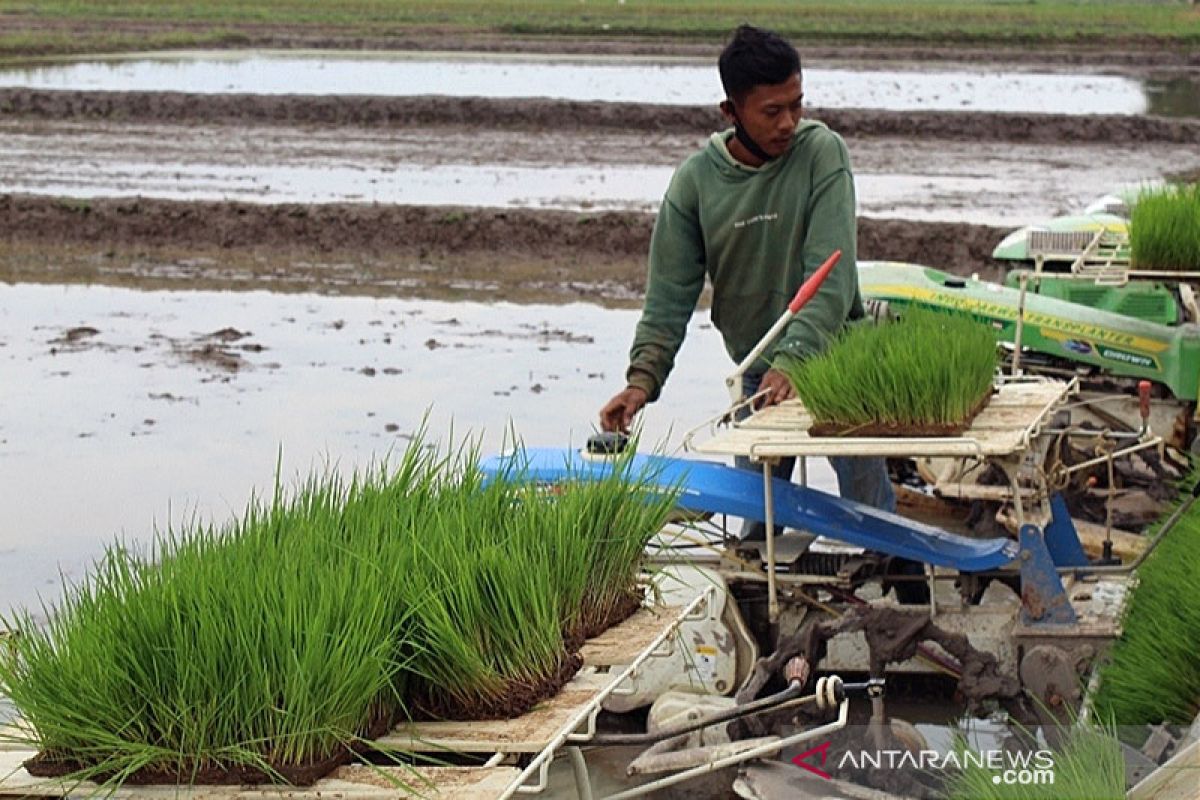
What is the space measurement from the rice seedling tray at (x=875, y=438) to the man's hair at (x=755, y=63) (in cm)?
79

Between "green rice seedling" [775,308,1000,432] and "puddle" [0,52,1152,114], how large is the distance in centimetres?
1921

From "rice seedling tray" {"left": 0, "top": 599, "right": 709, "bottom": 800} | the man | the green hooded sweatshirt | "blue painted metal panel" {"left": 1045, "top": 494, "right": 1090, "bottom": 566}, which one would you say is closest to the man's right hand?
the man

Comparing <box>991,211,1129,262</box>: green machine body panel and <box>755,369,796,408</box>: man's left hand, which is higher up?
<box>755,369,796,408</box>: man's left hand

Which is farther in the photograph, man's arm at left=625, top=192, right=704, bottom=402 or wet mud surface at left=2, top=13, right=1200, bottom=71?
wet mud surface at left=2, top=13, right=1200, bottom=71

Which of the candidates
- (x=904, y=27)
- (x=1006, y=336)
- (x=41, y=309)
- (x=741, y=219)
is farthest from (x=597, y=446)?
(x=904, y=27)

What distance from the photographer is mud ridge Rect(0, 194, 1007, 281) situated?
14070 millimetres

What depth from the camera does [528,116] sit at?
2273cm

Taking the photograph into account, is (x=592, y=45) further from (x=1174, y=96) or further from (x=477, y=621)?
(x=477, y=621)

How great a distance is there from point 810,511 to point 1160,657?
1073 millimetres

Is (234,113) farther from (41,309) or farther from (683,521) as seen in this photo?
(683,521)

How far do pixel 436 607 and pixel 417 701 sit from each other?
14cm

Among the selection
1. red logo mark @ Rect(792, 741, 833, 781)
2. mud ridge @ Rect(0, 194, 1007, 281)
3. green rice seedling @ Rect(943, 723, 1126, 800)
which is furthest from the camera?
mud ridge @ Rect(0, 194, 1007, 281)

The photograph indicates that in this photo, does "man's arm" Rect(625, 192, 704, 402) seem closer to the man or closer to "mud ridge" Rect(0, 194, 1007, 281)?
the man

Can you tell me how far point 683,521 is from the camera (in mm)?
4609
